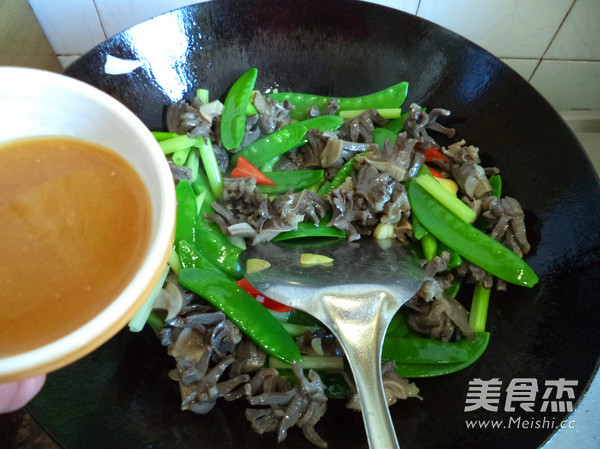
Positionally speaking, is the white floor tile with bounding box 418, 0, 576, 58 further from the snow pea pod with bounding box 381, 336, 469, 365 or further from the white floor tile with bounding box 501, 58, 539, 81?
the snow pea pod with bounding box 381, 336, 469, 365

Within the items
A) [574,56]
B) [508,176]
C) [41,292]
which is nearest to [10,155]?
[41,292]

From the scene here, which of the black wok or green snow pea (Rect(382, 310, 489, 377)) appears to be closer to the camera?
the black wok

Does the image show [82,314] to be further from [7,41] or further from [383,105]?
[7,41]

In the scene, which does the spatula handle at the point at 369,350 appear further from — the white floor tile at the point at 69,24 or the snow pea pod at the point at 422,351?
the white floor tile at the point at 69,24

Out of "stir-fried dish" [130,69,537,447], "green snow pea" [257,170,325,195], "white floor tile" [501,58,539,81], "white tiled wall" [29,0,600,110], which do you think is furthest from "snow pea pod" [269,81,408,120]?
"white floor tile" [501,58,539,81]

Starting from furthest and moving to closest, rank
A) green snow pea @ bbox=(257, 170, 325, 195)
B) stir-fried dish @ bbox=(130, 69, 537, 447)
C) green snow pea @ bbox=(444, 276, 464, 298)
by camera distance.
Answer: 1. green snow pea @ bbox=(257, 170, 325, 195)
2. green snow pea @ bbox=(444, 276, 464, 298)
3. stir-fried dish @ bbox=(130, 69, 537, 447)

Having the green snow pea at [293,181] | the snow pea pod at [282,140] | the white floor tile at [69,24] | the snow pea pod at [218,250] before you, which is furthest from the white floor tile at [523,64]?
the white floor tile at [69,24]
